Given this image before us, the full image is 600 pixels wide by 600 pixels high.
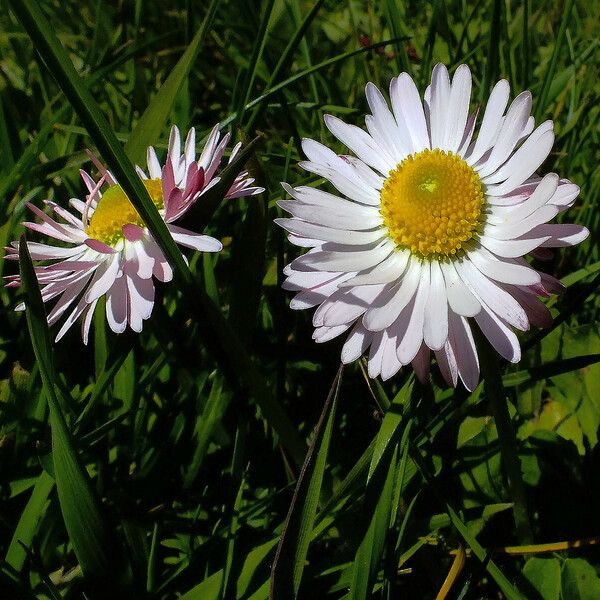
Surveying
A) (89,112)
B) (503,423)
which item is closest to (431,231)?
(503,423)

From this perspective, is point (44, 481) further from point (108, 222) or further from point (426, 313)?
point (426, 313)

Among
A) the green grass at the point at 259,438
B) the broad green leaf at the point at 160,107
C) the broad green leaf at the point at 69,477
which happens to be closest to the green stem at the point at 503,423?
the green grass at the point at 259,438

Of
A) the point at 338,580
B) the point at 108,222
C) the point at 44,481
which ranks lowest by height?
the point at 338,580

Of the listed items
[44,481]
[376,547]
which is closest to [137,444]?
[44,481]

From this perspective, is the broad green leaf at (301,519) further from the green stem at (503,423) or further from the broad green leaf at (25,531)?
the broad green leaf at (25,531)

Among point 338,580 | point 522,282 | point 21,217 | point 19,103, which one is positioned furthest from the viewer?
point 19,103

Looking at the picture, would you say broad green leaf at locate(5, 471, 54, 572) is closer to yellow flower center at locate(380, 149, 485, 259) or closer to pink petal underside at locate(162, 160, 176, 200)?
pink petal underside at locate(162, 160, 176, 200)

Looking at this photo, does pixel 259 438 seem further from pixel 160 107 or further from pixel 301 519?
pixel 160 107

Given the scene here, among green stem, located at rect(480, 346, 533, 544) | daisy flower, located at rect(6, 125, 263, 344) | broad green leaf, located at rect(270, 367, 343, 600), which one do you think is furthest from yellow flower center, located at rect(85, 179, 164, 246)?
green stem, located at rect(480, 346, 533, 544)
